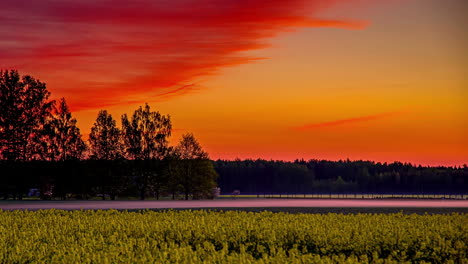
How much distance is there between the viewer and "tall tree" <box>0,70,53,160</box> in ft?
242

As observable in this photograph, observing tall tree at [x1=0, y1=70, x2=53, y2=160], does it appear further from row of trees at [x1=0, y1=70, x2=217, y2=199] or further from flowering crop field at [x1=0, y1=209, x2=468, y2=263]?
flowering crop field at [x1=0, y1=209, x2=468, y2=263]

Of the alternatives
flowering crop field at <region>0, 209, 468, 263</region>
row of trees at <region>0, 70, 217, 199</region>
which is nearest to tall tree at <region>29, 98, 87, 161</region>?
row of trees at <region>0, 70, 217, 199</region>

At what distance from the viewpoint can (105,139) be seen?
7850 centimetres

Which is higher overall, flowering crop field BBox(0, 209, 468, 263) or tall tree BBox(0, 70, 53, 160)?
tall tree BBox(0, 70, 53, 160)

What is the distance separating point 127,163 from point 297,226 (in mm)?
60477

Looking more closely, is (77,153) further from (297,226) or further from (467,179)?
(467,179)

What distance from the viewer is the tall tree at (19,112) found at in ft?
242

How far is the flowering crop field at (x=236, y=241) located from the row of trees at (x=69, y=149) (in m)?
54.5

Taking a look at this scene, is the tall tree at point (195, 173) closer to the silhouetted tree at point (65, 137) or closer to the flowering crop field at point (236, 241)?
the silhouetted tree at point (65, 137)

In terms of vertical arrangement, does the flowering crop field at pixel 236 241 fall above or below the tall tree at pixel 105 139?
below

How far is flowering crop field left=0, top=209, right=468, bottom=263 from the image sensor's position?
1347 cm

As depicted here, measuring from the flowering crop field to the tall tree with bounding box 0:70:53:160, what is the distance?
54.9m

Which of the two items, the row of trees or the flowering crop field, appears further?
the row of trees

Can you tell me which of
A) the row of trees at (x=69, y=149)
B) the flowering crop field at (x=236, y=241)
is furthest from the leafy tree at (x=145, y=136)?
the flowering crop field at (x=236, y=241)
